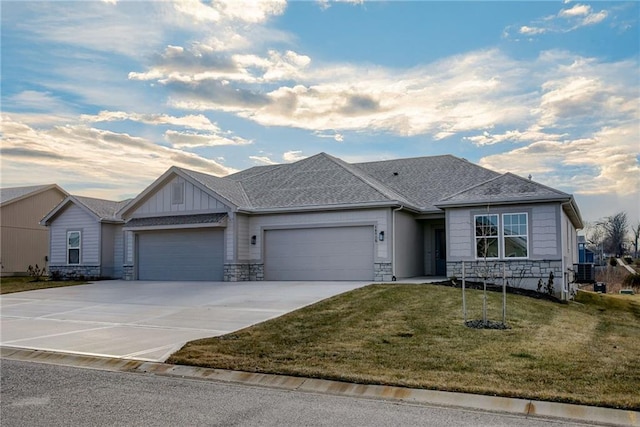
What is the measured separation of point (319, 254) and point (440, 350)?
11.6m

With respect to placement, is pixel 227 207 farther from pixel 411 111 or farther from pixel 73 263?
pixel 73 263

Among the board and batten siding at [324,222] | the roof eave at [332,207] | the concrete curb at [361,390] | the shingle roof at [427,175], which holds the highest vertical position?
the shingle roof at [427,175]

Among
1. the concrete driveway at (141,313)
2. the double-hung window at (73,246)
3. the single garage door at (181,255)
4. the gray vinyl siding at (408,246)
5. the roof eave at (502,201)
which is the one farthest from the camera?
the double-hung window at (73,246)

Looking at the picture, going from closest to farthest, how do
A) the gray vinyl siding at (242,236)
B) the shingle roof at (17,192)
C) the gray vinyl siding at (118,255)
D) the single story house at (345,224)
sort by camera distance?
the single story house at (345,224), the gray vinyl siding at (242,236), the gray vinyl siding at (118,255), the shingle roof at (17,192)

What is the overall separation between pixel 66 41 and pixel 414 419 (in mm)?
14110

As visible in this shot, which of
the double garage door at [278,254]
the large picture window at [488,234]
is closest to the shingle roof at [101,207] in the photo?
the double garage door at [278,254]

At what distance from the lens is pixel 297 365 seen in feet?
24.8

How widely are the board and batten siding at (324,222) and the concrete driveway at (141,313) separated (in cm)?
212

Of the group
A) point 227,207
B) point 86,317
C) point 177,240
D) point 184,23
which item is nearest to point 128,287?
point 177,240

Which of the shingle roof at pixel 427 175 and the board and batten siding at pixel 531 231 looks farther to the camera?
the shingle roof at pixel 427 175

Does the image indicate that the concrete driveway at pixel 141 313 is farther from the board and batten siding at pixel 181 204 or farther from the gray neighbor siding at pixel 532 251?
the gray neighbor siding at pixel 532 251

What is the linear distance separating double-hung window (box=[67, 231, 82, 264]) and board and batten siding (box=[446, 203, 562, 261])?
720 inches

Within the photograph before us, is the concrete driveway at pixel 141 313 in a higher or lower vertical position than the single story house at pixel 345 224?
lower

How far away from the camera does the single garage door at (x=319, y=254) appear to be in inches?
745
